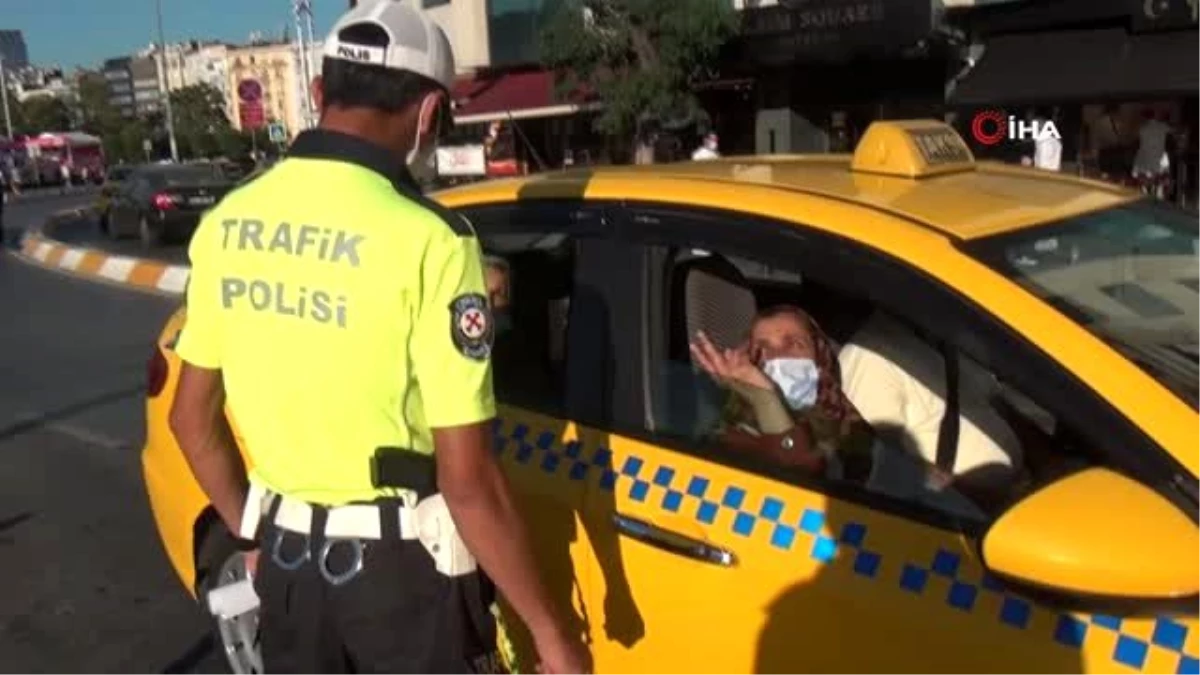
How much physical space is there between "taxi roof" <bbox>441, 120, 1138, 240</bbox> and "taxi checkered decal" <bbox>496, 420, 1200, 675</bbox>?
55 cm

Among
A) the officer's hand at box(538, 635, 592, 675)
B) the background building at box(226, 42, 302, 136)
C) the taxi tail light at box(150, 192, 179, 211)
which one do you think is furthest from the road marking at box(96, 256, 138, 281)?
the background building at box(226, 42, 302, 136)

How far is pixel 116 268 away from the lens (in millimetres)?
15977

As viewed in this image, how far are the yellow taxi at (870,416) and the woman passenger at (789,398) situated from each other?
0.04 m

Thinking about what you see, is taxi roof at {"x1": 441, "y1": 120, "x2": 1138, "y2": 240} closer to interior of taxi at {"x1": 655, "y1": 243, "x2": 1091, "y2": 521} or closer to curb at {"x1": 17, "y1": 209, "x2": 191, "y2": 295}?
interior of taxi at {"x1": 655, "y1": 243, "x2": 1091, "y2": 521}

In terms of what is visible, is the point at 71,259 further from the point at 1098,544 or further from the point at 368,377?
the point at 1098,544

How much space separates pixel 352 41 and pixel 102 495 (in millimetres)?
4708

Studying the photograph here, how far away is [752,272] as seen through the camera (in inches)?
109

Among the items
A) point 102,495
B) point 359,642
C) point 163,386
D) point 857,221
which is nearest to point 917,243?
point 857,221

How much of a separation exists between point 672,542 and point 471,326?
2.37ft

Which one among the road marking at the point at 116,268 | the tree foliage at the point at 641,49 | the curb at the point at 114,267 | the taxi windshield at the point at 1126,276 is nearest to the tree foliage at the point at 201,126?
the curb at the point at 114,267

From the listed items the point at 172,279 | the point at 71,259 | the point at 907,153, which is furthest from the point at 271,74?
the point at 907,153

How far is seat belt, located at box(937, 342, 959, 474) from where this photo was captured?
2.37 metres

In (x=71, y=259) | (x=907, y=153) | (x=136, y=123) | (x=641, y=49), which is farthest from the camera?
(x=136, y=123)

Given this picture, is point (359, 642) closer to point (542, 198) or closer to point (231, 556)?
point (542, 198)
